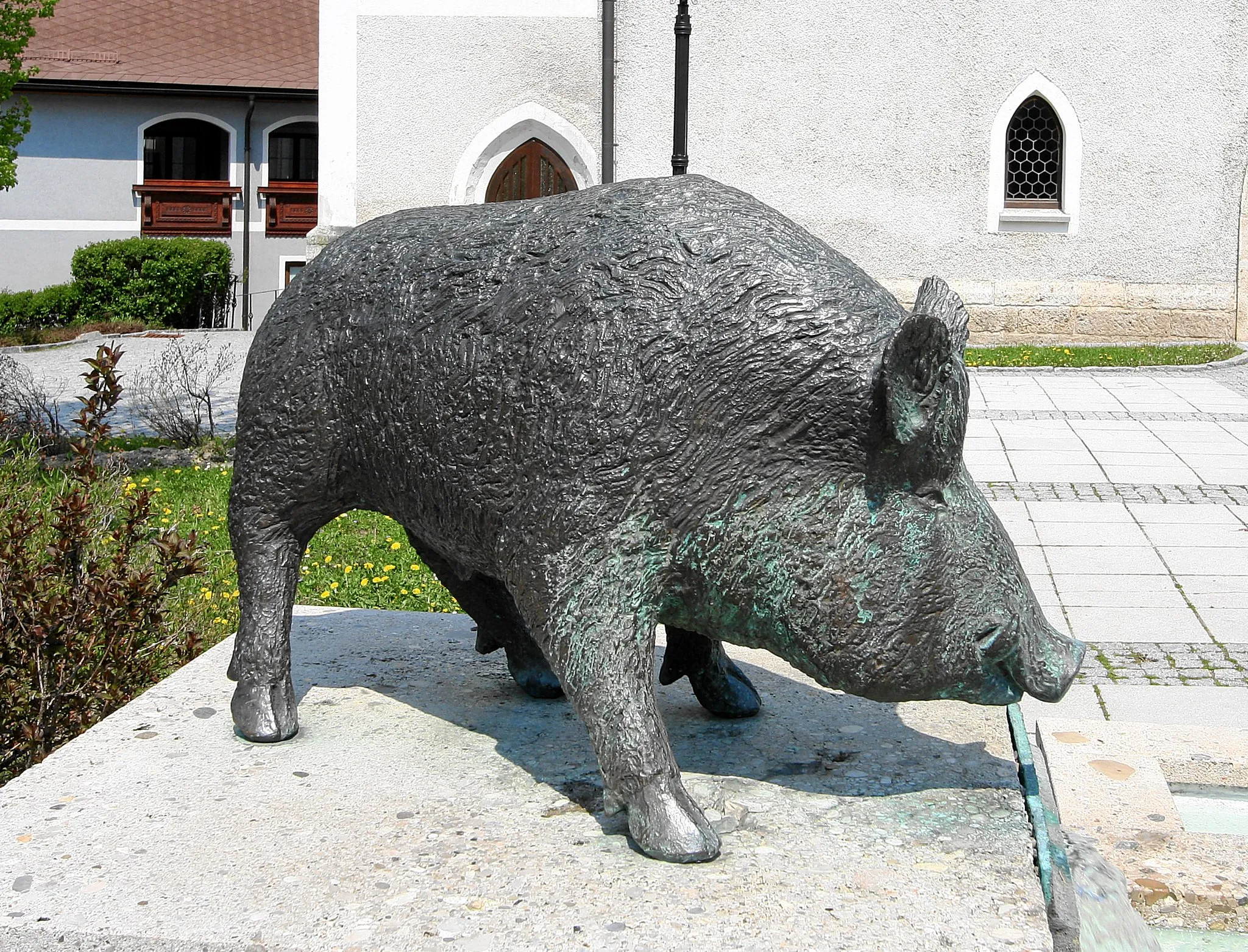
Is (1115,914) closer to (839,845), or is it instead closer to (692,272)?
(839,845)

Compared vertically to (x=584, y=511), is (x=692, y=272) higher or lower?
higher

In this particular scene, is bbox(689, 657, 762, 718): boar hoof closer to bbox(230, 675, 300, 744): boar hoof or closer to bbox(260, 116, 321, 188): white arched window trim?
bbox(230, 675, 300, 744): boar hoof

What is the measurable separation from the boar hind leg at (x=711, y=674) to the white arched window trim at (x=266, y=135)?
24724 mm

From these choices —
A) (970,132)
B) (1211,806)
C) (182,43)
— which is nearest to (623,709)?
(1211,806)

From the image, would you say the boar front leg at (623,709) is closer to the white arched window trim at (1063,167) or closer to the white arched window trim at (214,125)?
the white arched window trim at (1063,167)

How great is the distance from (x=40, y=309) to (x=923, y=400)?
22.2m

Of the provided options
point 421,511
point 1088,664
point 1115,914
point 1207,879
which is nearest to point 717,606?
point 421,511

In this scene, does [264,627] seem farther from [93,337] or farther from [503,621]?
[93,337]

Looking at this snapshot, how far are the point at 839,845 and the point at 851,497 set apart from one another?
2.24 ft

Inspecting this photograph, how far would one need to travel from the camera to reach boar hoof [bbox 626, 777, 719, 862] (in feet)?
8.21

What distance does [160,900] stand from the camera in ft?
7.86

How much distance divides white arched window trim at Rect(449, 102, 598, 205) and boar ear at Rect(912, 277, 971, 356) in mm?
14737

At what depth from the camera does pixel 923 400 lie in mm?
2398

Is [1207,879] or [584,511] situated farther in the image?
[1207,879]
